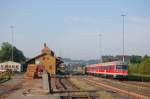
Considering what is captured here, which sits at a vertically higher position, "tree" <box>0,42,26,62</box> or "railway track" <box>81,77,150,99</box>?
"tree" <box>0,42,26,62</box>

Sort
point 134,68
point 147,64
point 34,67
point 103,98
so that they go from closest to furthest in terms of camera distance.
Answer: point 103,98
point 34,67
point 147,64
point 134,68

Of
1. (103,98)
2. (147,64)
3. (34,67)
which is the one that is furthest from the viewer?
(147,64)

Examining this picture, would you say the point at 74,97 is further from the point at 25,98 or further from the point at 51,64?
the point at 51,64

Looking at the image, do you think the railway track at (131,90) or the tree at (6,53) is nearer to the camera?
the railway track at (131,90)

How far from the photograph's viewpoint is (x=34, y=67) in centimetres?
6781

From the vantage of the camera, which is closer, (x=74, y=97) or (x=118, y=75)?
(x=74, y=97)

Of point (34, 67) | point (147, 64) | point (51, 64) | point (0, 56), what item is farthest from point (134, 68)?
point (0, 56)

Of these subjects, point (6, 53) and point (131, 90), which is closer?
point (131, 90)

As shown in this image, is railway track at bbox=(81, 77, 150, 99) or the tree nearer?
railway track at bbox=(81, 77, 150, 99)

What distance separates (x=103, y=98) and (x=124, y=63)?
34.0m

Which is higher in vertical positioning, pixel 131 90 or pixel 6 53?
pixel 6 53

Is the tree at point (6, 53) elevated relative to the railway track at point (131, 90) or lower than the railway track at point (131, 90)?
elevated

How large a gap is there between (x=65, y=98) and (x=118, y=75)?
33.2 metres

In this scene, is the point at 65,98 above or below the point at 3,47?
below
